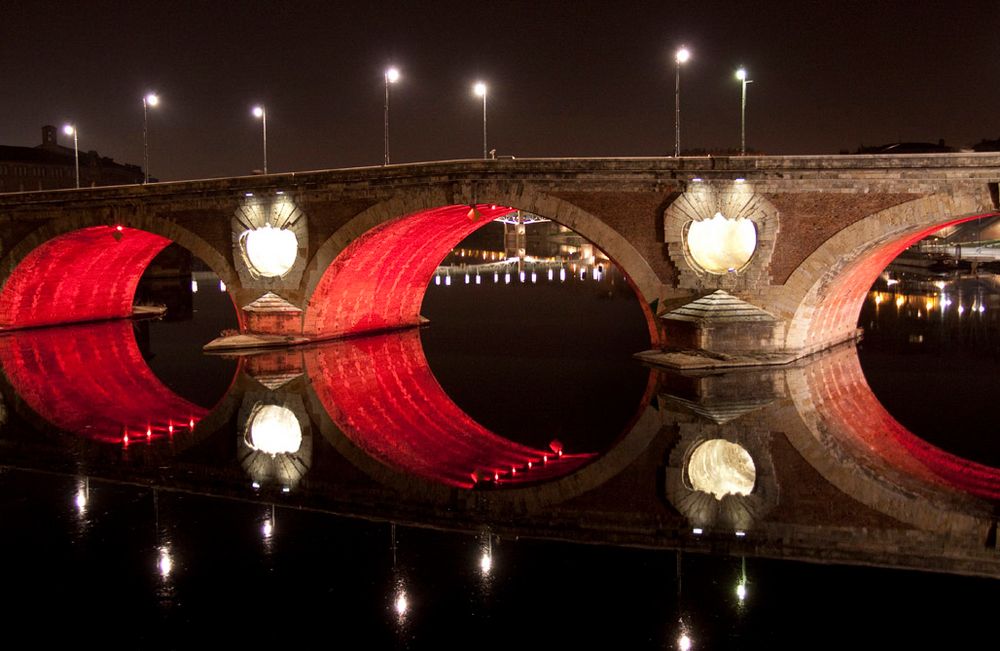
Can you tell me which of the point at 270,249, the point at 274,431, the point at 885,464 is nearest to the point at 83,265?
the point at 270,249

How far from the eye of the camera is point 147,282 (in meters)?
57.6

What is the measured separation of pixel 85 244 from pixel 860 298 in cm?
2694

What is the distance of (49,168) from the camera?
85500mm

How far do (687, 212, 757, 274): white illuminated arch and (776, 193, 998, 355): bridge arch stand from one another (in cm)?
128

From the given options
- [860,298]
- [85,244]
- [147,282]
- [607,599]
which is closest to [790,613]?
[607,599]

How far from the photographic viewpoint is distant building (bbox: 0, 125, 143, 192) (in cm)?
8256

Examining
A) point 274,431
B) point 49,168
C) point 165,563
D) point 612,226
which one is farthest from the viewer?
point 49,168

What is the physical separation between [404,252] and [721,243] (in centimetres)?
1149

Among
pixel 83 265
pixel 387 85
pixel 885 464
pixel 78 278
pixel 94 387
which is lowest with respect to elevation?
pixel 885 464

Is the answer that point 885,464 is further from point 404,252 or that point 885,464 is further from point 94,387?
point 404,252

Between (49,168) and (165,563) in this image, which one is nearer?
(165,563)

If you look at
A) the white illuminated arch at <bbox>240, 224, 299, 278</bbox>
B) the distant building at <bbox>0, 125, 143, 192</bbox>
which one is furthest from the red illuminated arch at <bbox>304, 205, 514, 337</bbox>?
the distant building at <bbox>0, 125, 143, 192</bbox>

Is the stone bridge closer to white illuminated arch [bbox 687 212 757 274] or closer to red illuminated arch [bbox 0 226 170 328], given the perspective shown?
white illuminated arch [bbox 687 212 757 274]

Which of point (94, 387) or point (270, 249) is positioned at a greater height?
point (270, 249)
